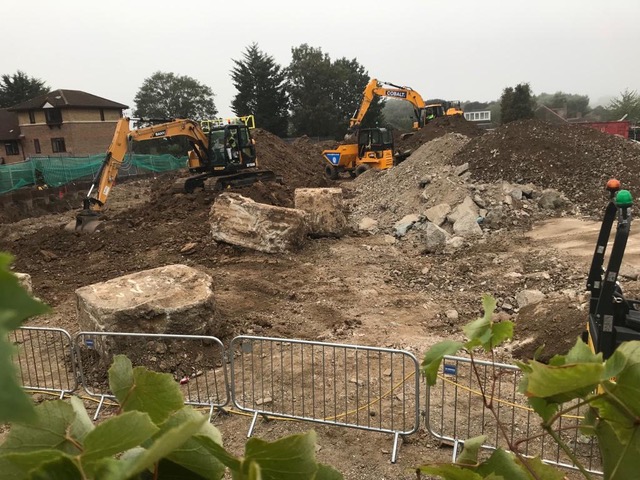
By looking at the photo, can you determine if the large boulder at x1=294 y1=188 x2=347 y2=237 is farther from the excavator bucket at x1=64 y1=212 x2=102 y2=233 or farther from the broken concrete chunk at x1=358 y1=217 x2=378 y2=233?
the excavator bucket at x1=64 y1=212 x2=102 y2=233

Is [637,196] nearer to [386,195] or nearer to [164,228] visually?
[386,195]

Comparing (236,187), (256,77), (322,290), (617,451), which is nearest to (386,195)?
(236,187)

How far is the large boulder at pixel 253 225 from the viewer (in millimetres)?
12570

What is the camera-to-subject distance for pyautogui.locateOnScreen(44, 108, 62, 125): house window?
4331 cm

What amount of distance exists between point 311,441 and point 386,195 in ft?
60.7

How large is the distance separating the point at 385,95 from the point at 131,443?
91.8 feet

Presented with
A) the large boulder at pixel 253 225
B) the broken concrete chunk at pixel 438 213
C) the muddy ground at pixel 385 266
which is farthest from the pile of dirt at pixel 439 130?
the large boulder at pixel 253 225

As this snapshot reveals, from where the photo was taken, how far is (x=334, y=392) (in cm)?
596

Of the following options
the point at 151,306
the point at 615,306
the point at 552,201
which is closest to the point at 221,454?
the point at 615,306

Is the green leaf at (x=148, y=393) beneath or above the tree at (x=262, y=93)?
beneath

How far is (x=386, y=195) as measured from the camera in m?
18.9

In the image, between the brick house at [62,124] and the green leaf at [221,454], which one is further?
the brick house at [62,124]

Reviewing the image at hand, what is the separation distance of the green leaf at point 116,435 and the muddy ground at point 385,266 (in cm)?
482

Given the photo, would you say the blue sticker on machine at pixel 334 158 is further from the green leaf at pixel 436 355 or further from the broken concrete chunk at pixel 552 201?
the green leaf at pixel 436 355
